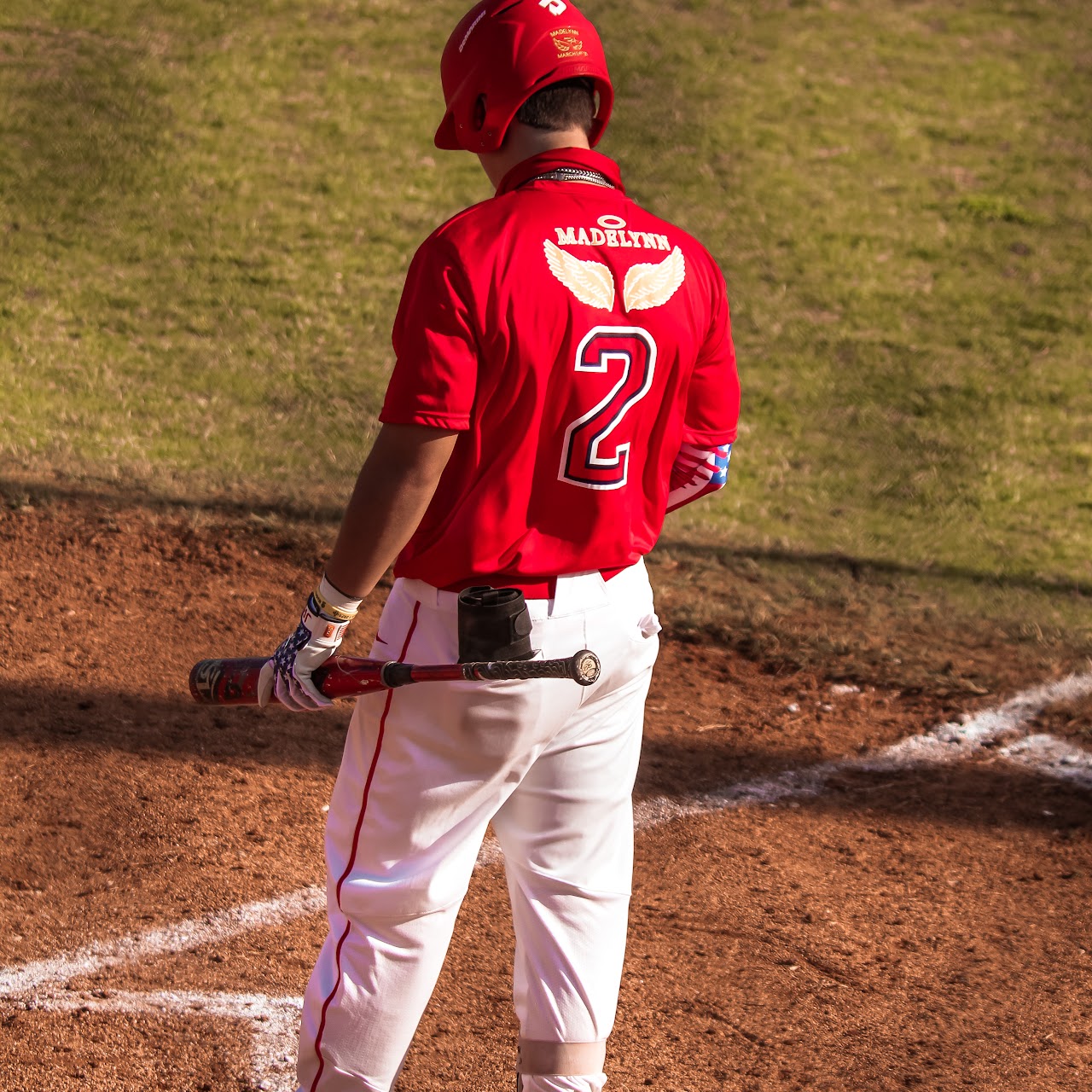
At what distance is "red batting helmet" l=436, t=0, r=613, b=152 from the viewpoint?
7.72ft

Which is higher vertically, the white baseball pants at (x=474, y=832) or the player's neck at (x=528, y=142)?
the player's neck at (x=528, y=142)

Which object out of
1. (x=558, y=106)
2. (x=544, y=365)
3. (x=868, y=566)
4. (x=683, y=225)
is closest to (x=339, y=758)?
(x=544, y=365)

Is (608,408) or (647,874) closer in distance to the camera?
(608,408)

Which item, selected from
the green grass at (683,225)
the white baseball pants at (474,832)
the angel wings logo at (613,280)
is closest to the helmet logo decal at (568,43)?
the angel wings logo at (613,280)

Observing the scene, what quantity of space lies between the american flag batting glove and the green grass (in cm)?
393

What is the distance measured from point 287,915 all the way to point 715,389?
6.33 feet

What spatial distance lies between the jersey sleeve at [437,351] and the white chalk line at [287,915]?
1674 millimetres

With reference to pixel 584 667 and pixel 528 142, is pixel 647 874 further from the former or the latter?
pixel 528 142

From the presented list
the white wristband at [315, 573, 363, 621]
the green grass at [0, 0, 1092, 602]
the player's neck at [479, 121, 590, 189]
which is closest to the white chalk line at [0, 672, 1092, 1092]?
the white wristband at [315, 573, 363, 621]

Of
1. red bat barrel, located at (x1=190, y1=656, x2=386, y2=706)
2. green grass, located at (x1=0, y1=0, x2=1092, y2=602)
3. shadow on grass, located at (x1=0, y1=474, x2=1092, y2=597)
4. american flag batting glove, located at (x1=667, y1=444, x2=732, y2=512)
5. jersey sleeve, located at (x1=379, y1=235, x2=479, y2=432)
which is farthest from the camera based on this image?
green grass, located at (x1=0, y1=0, x2=1092, y2=602)

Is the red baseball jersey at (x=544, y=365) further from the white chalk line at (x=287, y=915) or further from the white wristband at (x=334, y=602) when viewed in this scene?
the white chalk line at (x=287, y=915)

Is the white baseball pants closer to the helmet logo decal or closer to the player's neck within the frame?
the player's neck

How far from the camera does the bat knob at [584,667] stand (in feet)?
7.48

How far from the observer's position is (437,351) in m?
2.16
